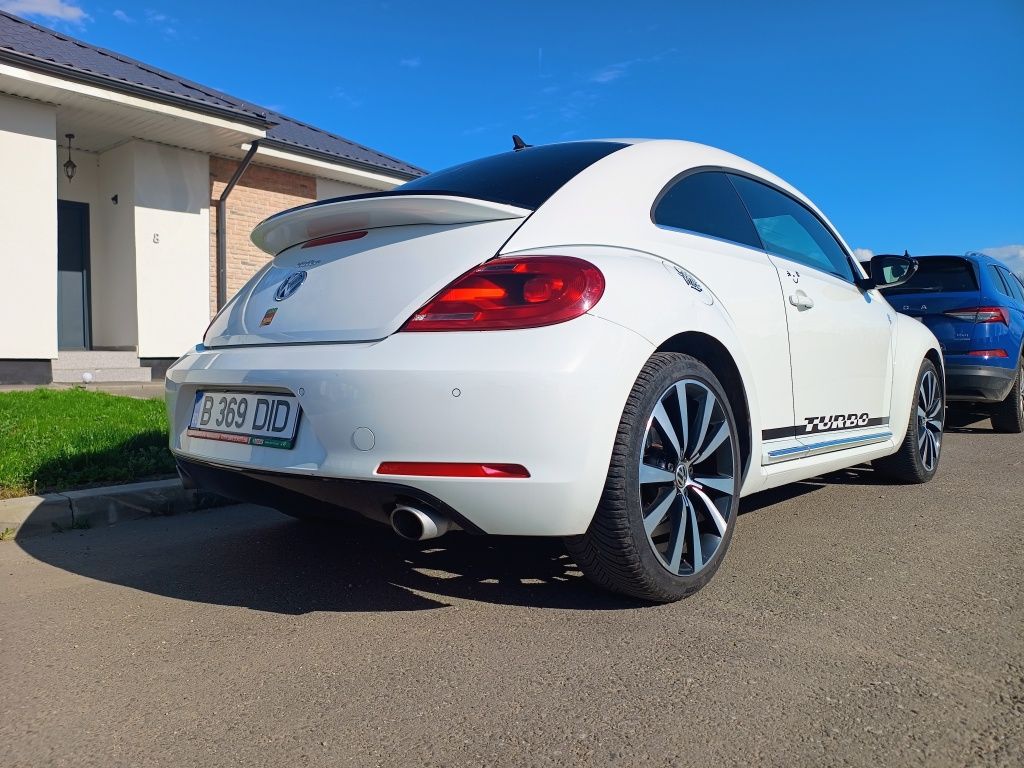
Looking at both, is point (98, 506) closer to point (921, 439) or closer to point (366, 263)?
point (366, 263)

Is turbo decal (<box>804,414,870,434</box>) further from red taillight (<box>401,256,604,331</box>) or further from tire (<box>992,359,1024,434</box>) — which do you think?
tire (<box>992,359,1024,434</box>)

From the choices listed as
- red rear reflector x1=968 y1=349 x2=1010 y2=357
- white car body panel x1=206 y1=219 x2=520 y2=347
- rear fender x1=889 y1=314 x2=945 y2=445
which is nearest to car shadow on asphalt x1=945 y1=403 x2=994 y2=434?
red rear reflector x1=968 y1=349 x2=1010 y2=357

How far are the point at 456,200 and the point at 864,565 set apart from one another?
6.65 ft

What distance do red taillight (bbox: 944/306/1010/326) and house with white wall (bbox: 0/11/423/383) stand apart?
8783 millimetres

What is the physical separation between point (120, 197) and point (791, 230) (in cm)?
1032

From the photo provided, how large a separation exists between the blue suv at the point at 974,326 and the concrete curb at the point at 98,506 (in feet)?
19.1

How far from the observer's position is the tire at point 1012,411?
7.21 metres

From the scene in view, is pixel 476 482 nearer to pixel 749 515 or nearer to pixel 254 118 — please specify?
pixel 749 515

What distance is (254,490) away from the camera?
104 inches

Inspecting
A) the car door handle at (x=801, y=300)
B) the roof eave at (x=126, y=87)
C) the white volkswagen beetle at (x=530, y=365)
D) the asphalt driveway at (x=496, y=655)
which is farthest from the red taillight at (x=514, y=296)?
the roof eave at (x=126, y=87)

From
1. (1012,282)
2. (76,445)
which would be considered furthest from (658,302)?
(1012,282)

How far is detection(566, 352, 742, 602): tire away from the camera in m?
2.36

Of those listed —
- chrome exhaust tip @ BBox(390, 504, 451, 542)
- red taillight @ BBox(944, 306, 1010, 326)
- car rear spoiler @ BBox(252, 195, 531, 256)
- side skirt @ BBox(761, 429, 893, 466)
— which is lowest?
chrome exhaust tip @ BBox(390, 504, 451, 542)

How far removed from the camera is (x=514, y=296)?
7.46 ft
